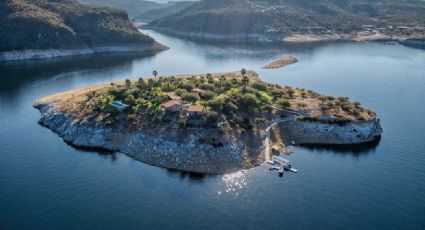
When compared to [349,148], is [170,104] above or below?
above

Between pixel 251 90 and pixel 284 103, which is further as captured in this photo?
pixel 251 90

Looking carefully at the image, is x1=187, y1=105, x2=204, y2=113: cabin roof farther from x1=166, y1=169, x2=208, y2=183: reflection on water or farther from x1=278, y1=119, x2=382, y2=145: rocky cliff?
x1=278, y1=119, x2=382, y2=145: rocky cliff

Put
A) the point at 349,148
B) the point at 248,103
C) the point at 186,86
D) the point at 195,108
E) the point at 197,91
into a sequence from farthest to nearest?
the point at 186,86
the point at 197,91
the point at 248,103
the point at 195,108
the point at 349,148

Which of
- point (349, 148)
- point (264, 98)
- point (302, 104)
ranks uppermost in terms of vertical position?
point (264, 98)

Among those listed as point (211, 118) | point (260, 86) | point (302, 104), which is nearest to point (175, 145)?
point (211, 118)

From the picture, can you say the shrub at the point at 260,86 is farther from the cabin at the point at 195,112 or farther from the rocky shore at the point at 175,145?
A: the cabin at the point at 195,112

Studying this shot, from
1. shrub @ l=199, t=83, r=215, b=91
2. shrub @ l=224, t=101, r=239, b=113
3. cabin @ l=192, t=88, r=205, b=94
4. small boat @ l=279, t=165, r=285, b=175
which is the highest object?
shrub @ l=199, t=83, r=215, b=91

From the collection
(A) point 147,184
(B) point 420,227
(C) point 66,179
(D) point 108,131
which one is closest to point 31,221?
(C) point 66,179

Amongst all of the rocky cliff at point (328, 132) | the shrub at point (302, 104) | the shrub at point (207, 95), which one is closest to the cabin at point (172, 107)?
the shrub at point (207, 95)

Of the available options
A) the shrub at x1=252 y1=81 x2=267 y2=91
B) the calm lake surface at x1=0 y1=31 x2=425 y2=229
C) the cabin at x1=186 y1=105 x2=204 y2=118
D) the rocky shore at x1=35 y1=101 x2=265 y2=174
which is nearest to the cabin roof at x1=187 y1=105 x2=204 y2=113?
the cabin at x1=186 y1=105 x2=204 y2=118

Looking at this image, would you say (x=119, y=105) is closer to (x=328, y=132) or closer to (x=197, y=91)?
(x=197, y=91)
